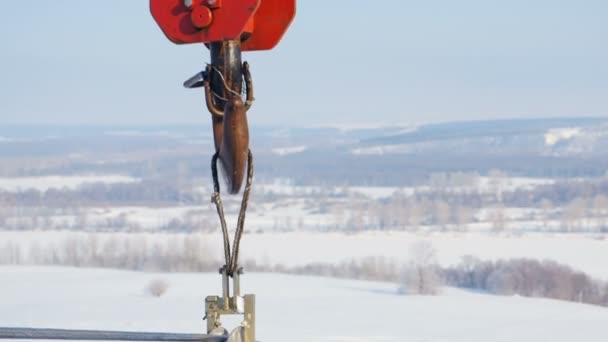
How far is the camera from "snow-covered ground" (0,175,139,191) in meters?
64.9

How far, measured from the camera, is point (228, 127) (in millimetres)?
2508

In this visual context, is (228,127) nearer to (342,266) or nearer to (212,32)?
(212,32)

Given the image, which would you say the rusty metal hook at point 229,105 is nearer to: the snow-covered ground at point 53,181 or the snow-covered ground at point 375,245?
the snow-covered ground at point 375,245

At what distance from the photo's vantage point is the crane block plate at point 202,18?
254cm

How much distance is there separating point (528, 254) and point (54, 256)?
680 inches

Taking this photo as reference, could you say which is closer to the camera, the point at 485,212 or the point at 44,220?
the point at 44,220

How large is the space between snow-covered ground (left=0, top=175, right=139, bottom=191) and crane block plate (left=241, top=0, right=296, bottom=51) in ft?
203

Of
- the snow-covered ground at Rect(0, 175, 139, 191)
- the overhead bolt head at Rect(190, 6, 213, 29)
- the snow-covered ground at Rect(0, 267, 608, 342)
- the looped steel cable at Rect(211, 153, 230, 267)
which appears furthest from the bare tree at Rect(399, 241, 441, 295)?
the overhead bolt head at Rect(190, 6, 213, 29)

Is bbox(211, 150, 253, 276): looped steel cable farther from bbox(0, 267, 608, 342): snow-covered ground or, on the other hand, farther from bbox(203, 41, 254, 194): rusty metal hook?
bbox(0, 267, 608, 342): snow-covered ground

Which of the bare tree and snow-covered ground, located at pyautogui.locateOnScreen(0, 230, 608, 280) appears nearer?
the bare tree

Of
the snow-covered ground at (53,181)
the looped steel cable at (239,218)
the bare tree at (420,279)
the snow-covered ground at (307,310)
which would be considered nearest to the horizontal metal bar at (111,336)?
the looped steel cable at (239,218)

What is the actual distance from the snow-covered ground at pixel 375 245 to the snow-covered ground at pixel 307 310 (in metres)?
6.11

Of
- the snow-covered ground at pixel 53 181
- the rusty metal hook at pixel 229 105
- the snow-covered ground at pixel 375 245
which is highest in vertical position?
the snow-covered ground at pixel 53 181

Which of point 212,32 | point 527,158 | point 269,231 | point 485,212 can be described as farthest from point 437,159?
point 212,32
